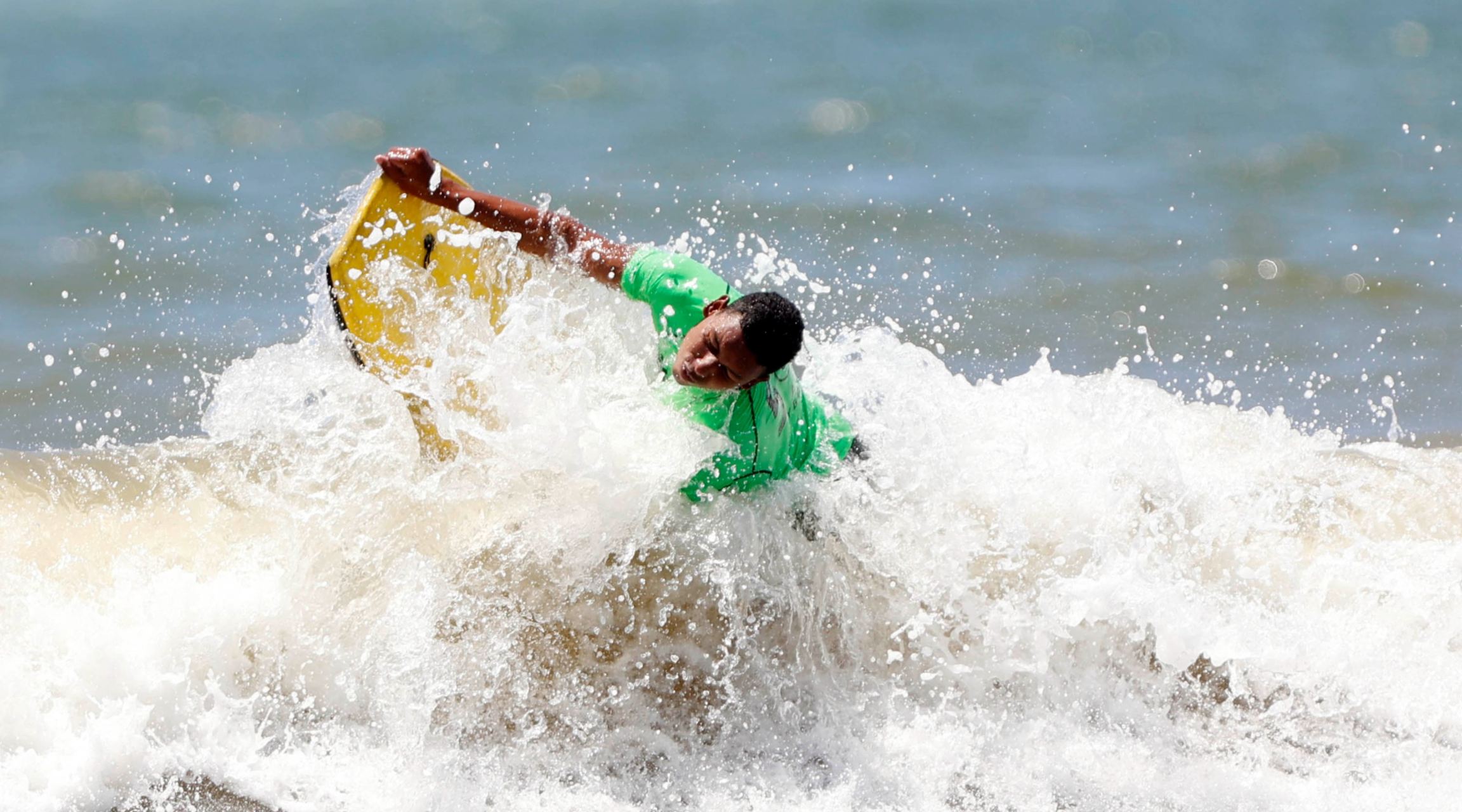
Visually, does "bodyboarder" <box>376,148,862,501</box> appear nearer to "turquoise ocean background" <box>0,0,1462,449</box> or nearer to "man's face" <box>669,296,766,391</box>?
"man's face" <box>669,296,766,391</box>

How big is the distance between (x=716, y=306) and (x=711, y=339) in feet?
0.65

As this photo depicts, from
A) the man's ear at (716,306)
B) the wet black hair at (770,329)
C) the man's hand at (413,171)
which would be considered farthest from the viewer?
the man's hand at (413,171)

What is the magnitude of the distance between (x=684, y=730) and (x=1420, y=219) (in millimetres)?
7049

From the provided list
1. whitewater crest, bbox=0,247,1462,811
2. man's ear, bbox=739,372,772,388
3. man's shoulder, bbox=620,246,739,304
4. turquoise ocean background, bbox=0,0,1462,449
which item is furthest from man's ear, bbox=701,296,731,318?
turquoise ocean background, bbox=0,0,1462,449

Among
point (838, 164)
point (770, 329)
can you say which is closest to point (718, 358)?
point (770, 329)

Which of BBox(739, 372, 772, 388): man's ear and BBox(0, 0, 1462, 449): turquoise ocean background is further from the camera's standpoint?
BBox(0, 0, 1462, 449): turquoise ocean background

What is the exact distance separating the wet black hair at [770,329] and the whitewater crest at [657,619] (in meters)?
0.50

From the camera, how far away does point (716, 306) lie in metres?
3.75

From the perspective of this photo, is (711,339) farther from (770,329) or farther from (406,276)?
(406,276)

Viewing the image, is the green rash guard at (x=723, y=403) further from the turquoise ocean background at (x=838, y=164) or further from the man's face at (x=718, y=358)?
the turquoise ocean background at (x=838, y=164)

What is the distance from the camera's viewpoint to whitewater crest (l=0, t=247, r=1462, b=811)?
3.70m

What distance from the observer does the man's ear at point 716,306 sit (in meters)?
3.73

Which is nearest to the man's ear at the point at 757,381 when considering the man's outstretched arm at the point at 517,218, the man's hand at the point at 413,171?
the man's outstretched arm at the point at 517,218

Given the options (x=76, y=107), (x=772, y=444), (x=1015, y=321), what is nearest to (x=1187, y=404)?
(x=1015, y=321)
